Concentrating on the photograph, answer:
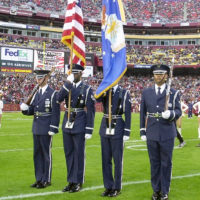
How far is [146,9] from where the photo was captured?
210 ft

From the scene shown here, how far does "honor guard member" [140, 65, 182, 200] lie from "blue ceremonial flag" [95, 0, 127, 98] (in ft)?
3.06

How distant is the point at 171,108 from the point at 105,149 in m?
1.33

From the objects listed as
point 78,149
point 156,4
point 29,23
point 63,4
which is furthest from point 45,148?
point 156,4

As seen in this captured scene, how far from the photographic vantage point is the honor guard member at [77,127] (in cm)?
614

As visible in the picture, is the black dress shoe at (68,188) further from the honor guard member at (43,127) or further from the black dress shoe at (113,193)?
the black dress shoe at (113,193)

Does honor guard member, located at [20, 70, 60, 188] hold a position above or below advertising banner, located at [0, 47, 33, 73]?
below

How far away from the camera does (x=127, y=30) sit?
59750 mm

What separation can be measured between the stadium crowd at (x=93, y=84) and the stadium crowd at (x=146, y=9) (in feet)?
41.4

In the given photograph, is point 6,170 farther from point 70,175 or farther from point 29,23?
point 29,23

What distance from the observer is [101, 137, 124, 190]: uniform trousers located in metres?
5.92

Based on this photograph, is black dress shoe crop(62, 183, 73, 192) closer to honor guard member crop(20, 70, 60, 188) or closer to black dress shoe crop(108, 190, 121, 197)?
honor guard member crop(20, 70, 60, 188)

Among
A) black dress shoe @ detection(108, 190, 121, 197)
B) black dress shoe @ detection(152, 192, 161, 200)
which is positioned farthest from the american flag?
black dress shoe @ detection(152, 192, 161, 200)

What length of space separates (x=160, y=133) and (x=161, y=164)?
0.50m

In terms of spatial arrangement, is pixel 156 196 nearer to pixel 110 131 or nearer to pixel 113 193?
pixel 113 193
